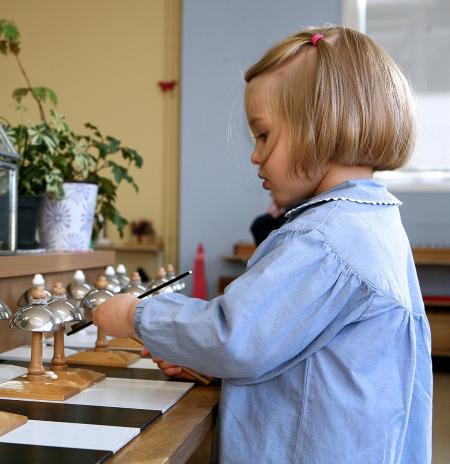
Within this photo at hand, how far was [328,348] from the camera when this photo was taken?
3.15 ft

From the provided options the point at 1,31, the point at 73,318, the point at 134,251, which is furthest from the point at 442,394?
the point at 73,318

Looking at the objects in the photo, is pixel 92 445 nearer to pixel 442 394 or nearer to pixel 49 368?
pixel 49 368

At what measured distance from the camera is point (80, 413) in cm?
102

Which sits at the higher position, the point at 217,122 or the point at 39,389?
the point at 217,122

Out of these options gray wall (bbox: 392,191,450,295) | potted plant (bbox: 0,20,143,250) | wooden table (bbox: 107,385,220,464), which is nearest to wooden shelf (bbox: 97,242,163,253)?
gray wall (bbox: 392,191,450,295)

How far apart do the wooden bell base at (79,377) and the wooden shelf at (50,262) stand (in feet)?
1.17

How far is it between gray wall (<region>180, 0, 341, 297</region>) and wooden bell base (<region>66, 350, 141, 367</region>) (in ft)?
13.9

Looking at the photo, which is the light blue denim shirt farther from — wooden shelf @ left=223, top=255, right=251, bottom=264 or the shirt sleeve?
wooden shelf @ left=223, top=255, right=251, bottom=264

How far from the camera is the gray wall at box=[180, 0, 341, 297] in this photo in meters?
5.66

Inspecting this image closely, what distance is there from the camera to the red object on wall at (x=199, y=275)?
5695mm

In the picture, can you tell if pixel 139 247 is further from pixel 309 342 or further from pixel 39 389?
pixel 309 342

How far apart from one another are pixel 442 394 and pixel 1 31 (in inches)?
133

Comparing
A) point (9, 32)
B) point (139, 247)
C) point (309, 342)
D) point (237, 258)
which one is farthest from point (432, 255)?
point (309, 342)

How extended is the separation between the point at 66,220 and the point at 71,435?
119 centimetres
